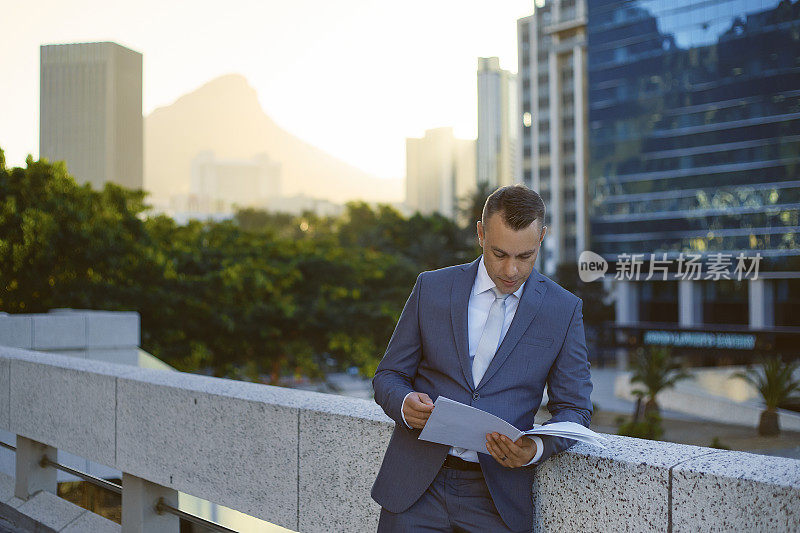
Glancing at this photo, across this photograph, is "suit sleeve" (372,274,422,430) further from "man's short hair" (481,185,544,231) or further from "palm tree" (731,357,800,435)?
"palm tree" (731,357,800,435)

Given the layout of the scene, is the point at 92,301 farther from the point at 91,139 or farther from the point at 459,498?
the point at 459,498

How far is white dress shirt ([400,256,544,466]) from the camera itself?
2.38 m

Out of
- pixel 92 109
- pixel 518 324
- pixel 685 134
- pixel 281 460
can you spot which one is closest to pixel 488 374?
pixel 518 324

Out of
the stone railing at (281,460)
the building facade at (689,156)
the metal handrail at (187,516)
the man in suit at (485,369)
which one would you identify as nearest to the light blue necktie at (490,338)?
the man in suit at (485,369)

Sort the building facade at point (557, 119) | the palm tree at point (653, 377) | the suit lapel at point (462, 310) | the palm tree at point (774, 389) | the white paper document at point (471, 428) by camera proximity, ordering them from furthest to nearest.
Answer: the building facade at point (557, 119) < the palm tree at point (653, 377) < the palm tree at point (774, 389) < the suit lapel at point (462, 310) < the white paper document at point (471, 428)

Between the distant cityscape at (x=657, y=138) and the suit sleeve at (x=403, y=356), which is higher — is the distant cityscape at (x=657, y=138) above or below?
above

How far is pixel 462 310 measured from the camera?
94.4 inches

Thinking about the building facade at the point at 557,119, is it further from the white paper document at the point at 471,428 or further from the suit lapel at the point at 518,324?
the white paper document at the point at 471,428

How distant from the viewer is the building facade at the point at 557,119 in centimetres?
7881

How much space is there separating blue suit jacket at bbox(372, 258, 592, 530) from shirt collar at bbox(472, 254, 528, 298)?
20 mm

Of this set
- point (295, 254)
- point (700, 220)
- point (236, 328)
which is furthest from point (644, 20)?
point (236, 328)

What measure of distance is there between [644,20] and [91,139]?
39.1m

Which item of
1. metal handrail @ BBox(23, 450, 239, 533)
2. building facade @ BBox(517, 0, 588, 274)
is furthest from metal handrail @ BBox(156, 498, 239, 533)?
building facade @ BBox(517, 0, 588, 274)

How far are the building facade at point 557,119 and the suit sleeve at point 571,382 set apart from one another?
73.4 meters
